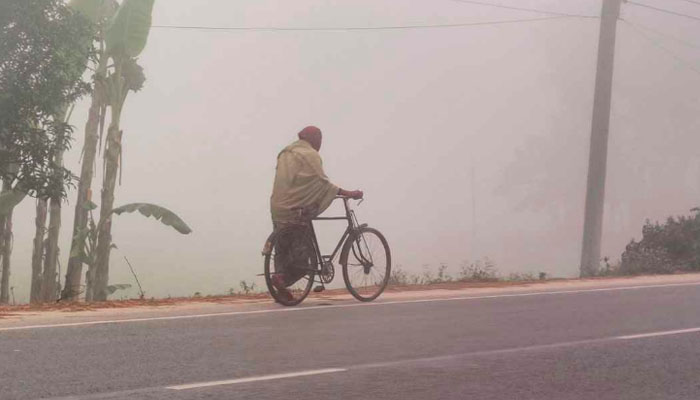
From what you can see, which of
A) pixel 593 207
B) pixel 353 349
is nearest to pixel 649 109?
pixel 593 207

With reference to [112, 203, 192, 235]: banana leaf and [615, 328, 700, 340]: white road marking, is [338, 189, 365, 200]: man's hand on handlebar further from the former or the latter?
[112, 203, 192, 235]: banana leaf

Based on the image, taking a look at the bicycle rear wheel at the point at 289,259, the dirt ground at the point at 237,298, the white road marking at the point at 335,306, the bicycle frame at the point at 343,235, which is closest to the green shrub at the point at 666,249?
the dirt ground at the point at 237,298

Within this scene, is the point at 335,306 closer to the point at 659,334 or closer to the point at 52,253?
the point at 659,334

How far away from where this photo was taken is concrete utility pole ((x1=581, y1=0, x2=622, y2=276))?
27.6 m

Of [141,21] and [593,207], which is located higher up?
[141,21]

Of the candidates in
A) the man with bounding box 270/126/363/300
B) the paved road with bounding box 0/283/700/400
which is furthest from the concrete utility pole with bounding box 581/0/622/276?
the man with bounding box 270/126/363/300

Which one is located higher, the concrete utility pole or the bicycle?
the concrete utility pole

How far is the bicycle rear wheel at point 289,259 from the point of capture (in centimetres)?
1231

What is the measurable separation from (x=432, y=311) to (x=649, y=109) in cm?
3388

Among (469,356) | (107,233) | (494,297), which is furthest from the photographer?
(107,233)

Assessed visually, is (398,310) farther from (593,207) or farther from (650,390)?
(593,207)

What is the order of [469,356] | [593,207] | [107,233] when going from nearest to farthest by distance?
[469,356] < [107,233] < [593,207]

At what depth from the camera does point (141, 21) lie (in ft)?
57.0

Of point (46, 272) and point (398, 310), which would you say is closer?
point (398, 310)
